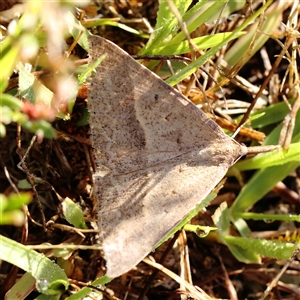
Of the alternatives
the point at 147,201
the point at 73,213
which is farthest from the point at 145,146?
the point at 73,213

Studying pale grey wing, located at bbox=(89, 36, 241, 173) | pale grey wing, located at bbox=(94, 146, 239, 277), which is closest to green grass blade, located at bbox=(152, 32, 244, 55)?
pale grey wing, located at bbox=(89, 36, 241, 173)

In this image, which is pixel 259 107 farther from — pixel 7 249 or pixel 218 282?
pixel 7 249

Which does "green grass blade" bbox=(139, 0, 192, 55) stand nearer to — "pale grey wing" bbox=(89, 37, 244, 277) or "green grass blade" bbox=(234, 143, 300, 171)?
"pale grey wing" bbox=(89, 37, 244, 277)

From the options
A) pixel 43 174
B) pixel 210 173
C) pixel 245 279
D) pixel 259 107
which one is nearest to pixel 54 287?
pixel 43 174

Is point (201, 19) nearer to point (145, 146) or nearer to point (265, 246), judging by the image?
point (145, 146)

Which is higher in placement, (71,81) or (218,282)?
(71,81)

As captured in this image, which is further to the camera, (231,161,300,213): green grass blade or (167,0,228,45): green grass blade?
(231,161,300,213): green grass blade
